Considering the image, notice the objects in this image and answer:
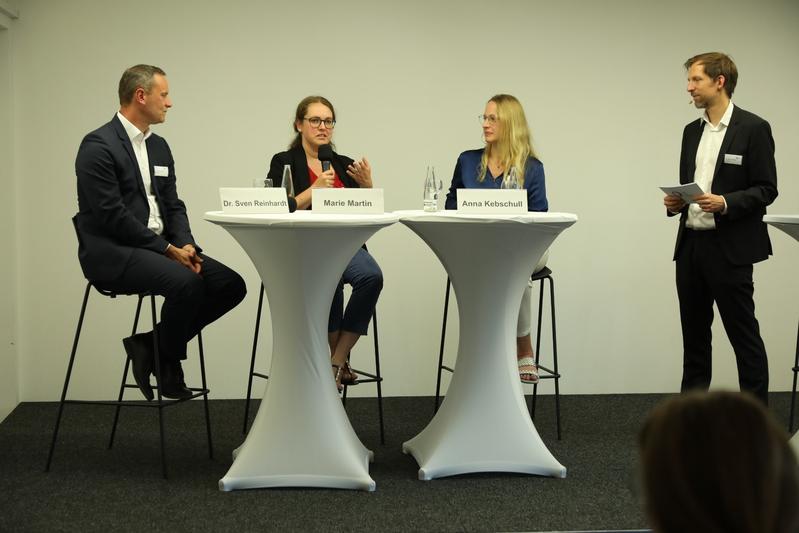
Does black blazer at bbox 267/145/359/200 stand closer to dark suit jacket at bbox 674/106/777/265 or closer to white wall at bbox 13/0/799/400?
white wall at bbox 13/0/799/400

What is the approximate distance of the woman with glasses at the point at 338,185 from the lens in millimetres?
4066

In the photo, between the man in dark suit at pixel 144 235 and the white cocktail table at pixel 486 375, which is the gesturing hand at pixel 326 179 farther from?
the man in dark suit at pixel 144 235

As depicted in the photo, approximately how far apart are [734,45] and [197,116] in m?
3.06

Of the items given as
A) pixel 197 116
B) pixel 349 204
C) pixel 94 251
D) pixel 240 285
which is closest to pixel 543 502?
pixel 349 204

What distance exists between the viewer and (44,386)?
5.00 metres

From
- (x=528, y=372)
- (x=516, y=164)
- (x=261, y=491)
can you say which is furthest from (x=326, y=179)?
(x=528, y=372)

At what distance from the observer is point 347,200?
10.9 feet

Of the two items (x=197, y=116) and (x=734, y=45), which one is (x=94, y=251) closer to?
(x=197, y=116)

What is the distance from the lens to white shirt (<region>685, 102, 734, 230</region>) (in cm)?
401

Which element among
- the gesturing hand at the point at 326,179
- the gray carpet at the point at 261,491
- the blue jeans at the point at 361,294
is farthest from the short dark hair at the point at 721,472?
the blue jeans at the point at 361,294

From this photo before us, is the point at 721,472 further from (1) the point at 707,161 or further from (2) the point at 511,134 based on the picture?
(2) the point at 511,134

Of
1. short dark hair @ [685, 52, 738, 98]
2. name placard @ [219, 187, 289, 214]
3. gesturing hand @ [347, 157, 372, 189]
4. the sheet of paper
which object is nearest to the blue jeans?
gesturing hand @ [347, 157, 372, 189]

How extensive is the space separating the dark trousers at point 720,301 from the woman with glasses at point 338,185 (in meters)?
1.38

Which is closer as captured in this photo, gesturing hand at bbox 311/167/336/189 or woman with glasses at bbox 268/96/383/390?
gesturing hand at bbox 311/167/336/189
